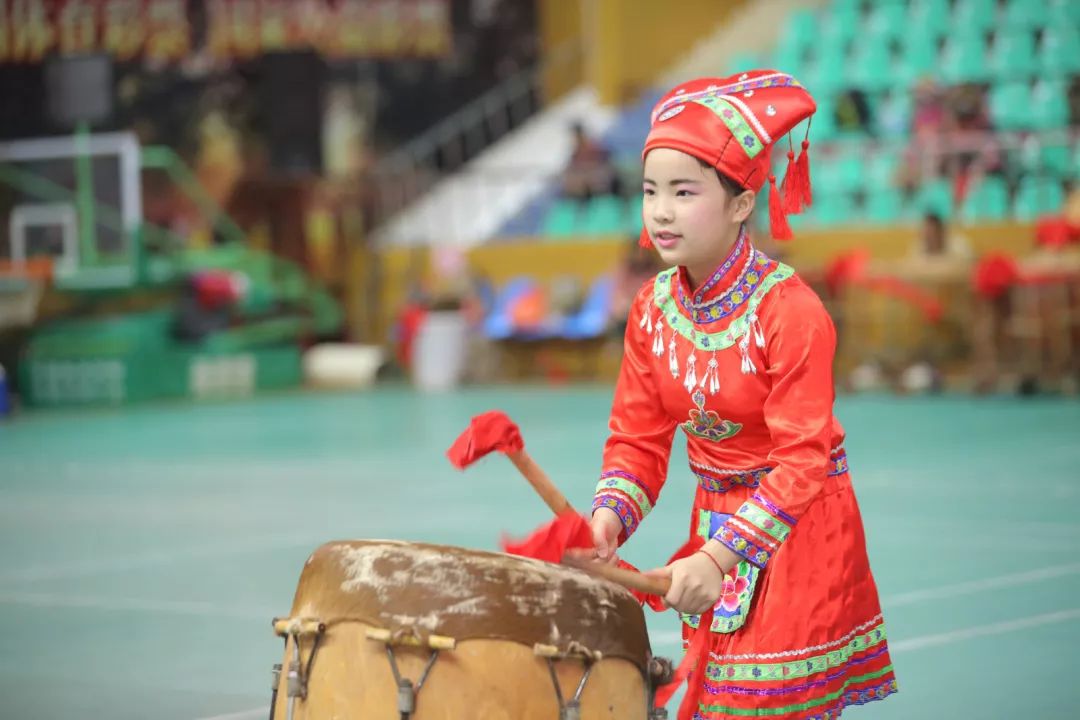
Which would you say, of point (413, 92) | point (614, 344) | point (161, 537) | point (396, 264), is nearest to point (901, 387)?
point (614, 344)

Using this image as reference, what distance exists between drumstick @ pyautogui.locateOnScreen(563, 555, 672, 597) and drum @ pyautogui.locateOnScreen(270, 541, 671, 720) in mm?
34

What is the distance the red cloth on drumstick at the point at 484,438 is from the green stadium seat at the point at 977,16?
52.3ft

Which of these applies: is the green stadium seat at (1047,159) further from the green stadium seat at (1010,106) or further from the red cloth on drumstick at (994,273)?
the red cloth on drumstick at (994,273)

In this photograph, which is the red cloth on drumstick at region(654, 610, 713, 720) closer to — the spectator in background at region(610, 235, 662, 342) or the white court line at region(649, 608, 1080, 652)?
the white court line at region(649, 608, 1080, 652)

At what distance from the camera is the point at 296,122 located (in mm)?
20906

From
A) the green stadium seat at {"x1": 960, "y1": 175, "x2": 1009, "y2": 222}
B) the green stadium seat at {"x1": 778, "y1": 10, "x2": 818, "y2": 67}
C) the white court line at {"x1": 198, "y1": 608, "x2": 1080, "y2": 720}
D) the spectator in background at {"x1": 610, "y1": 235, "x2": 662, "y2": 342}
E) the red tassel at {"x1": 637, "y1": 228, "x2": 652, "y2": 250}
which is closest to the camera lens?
the red tassel at {"x1": 637, "y1": 228, "x2": 652, "y2": 250}

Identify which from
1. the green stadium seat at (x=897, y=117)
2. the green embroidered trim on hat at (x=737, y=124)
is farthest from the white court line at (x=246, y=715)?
the green stadium seat at (x=897, y=117)

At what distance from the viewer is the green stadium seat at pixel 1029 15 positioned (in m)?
17.4

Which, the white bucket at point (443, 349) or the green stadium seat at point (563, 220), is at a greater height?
the green stadium seat at point (563, 220)

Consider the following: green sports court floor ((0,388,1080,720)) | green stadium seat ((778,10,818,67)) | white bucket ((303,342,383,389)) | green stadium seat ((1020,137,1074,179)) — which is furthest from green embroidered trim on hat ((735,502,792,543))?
green stadium seat ((778,10,818,67))

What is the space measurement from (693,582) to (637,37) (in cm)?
1936

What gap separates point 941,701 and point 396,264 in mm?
15468

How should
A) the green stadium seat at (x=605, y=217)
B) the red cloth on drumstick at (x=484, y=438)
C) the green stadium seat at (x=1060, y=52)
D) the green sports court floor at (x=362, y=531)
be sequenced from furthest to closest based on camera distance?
the green stadium seat at (x=605, y=217), the green stadium seat at (x=1060, y=52), the green sports court floor at (x=362, y=531), the red cloth on drumstick at (x=484, y=438)

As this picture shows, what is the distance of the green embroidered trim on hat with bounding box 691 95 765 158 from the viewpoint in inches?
121
